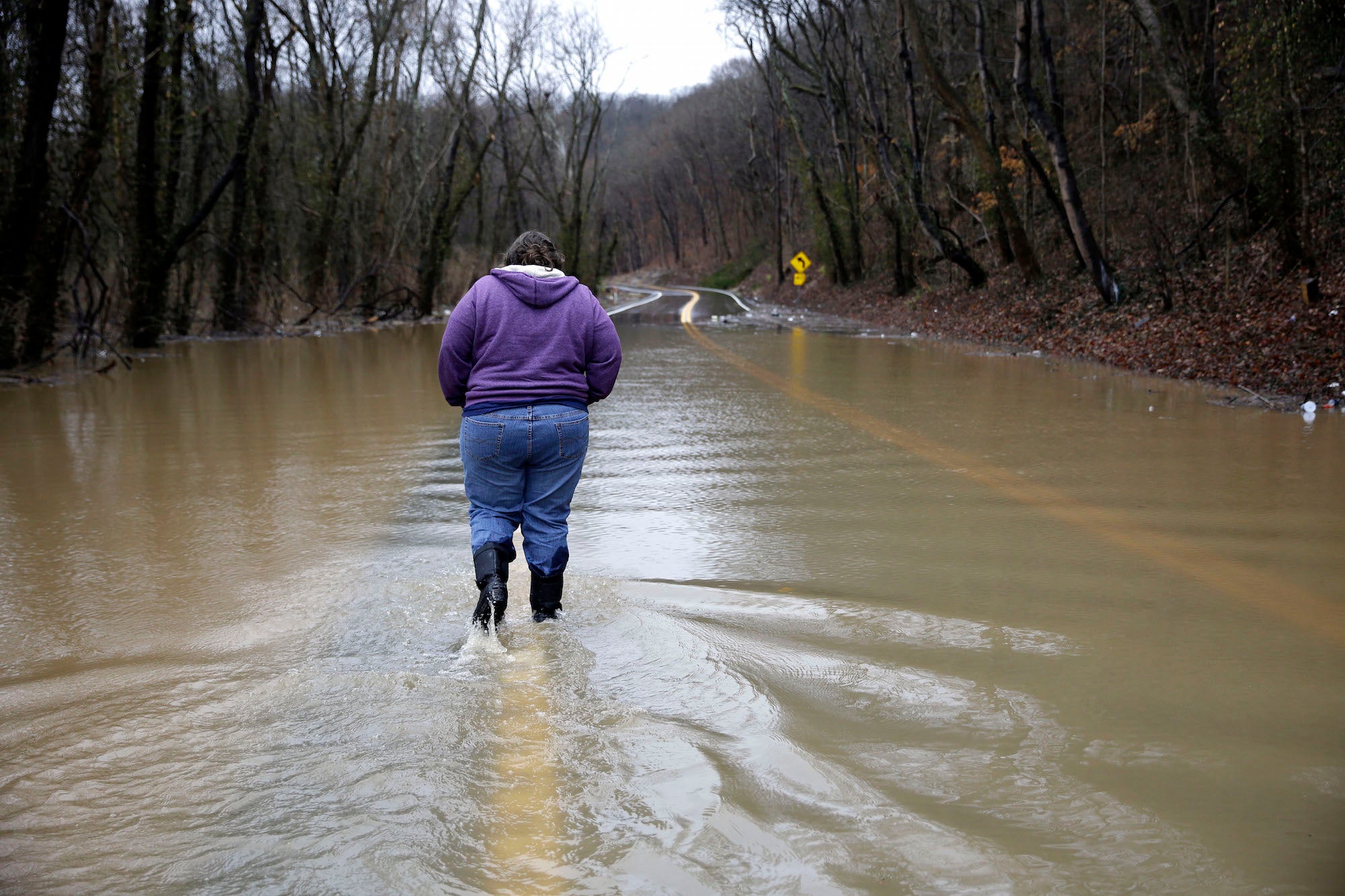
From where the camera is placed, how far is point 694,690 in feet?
13.7

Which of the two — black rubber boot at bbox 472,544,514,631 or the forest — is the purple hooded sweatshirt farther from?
the forest

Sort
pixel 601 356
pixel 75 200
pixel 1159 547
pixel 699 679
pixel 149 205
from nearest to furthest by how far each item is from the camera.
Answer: pixel 699 679 → pixel 601 356 → pixel 1159 547 → pixel 75 200 → pixel 149 205

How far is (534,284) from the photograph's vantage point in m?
4.76

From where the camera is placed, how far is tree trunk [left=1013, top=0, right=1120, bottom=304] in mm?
19547

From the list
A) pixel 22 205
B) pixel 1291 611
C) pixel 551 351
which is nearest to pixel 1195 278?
pixel 1291 611

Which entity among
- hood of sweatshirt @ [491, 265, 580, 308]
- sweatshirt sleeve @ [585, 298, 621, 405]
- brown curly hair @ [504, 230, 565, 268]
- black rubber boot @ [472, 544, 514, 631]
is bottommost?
black rubber boot @ [472, 544, 514, 631]

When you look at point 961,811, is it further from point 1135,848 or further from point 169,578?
point 169,578

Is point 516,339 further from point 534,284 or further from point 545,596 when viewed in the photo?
point 545,596

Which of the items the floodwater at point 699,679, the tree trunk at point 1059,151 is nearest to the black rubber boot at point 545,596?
the floodwater at point 699,679

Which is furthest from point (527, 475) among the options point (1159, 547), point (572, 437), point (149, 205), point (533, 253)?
point (149, 205)

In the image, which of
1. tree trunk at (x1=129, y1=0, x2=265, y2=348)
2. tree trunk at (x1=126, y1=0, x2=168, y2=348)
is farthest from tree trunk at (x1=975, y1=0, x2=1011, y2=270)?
tree trunk at (x1=126, y1=0, x2=168, y2=348)

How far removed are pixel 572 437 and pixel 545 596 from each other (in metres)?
0.73

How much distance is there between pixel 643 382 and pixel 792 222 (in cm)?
5701

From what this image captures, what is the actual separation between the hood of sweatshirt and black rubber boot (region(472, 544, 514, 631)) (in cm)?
108
